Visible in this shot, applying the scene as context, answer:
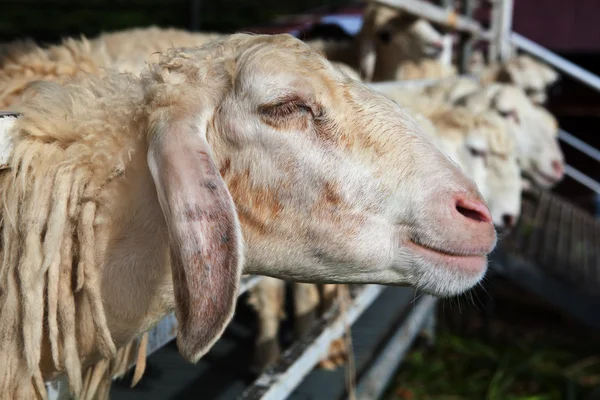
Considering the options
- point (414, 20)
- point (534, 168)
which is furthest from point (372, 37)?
point (534, 168)

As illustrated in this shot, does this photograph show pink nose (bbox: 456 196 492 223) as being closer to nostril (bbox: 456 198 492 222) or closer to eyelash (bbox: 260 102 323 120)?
nostril (bbox: 456 198 492 222)

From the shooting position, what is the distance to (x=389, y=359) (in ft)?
13.7

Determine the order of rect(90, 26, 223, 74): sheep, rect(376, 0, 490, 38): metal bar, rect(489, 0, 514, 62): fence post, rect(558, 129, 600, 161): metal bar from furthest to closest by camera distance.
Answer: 1. rect(558, 129, 600, 161): metal bar
2. rect(489, 0, 514, 62): fence post
3. rect(376, 0, 490, 38): metal bar
4. rect(90, 26, 223, 74): sheep

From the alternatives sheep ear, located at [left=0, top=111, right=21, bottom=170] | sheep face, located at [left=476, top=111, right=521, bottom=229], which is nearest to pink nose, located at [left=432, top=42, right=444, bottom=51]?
sheep face, located at [left=476, top=111, right=521, bottom=229]

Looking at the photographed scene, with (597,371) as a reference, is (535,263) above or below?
above

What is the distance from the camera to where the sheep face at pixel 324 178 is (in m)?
1.71

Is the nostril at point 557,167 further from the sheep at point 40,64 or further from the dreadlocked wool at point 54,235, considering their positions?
the dreadlocked wool at point 54,235

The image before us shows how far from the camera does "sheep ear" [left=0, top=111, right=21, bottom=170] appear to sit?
1700mm

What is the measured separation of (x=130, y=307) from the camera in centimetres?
171

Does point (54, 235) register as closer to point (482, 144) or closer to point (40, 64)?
point (40, 64)

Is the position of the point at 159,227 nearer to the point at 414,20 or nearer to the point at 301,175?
the point at 301,175

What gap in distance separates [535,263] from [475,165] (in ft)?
5.61

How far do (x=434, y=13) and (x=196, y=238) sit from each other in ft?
13.6

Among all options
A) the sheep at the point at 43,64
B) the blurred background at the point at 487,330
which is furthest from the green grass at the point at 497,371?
the sheep at the point at 43,64
